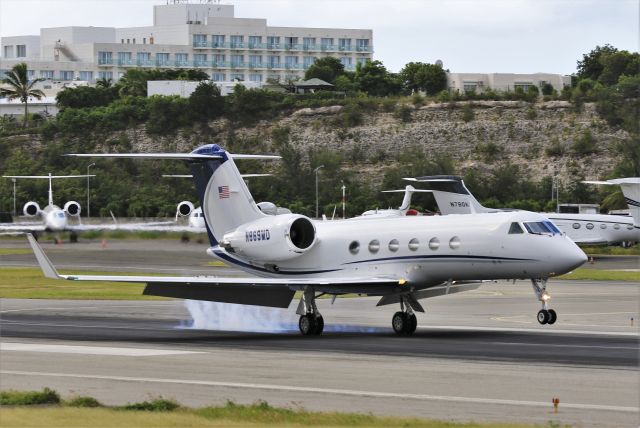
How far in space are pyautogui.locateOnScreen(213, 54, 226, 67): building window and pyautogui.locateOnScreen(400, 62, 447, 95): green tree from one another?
38.0 metres

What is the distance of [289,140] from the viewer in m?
130

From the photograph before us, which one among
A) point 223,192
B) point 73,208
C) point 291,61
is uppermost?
point 291,61

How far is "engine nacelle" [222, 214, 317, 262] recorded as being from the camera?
112 ft

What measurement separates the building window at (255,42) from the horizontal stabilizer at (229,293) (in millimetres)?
156070

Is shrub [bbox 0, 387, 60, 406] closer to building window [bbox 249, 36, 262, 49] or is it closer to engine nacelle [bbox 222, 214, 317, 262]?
engine nacelle [bbox 222, 214, 317, 262]

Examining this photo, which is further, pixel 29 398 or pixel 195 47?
pixel 195 47

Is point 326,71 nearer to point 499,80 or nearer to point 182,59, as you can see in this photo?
point 499,80

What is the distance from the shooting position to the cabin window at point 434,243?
31.9 meters

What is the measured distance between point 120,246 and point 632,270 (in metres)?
26.8

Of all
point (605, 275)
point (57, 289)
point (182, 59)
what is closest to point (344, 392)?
point (57, 289)

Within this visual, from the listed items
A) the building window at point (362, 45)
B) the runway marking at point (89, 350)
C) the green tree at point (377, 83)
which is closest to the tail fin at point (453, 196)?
the runway marking at point (89, 350)

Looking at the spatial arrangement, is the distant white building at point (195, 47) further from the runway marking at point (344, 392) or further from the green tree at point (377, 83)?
the runway marking at point (344, 392)

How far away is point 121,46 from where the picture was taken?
18312 centimetres

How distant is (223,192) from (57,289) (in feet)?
63.5
